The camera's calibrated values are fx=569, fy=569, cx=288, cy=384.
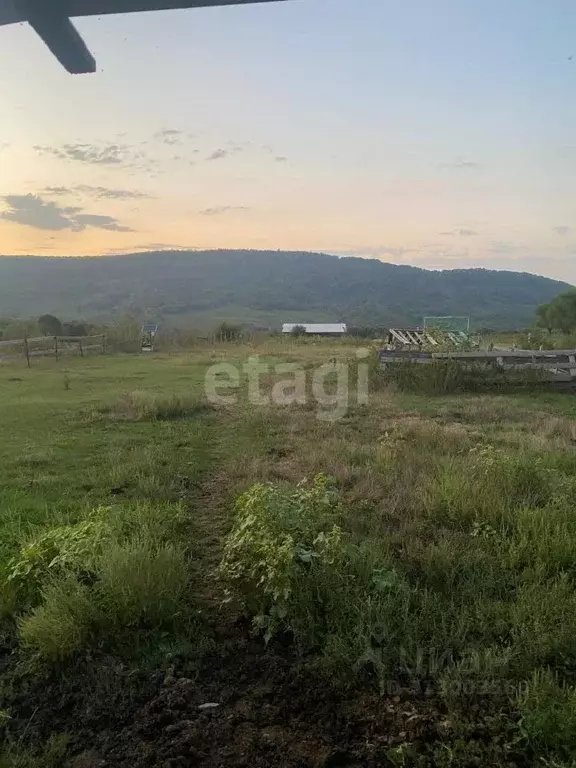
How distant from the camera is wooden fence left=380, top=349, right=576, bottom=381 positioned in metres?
13.2

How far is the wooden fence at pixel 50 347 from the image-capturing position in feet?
73.3

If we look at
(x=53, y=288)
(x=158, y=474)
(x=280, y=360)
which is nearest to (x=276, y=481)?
(x=158, y=474)

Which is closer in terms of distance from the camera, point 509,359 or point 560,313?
point 509,359

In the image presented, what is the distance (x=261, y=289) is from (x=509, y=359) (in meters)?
78.9

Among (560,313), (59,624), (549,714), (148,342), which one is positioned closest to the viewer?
(549,714)

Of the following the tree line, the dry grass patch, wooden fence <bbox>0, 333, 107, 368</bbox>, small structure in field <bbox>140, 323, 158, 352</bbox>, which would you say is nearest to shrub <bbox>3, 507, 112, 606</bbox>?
the dry grass patch

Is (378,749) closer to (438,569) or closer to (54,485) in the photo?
(438,569)

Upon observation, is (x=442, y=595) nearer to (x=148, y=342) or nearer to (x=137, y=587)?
(x=137, y=587)

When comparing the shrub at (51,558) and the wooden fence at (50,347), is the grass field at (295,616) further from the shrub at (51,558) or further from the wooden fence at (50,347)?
the wooden fence at (50,347)
